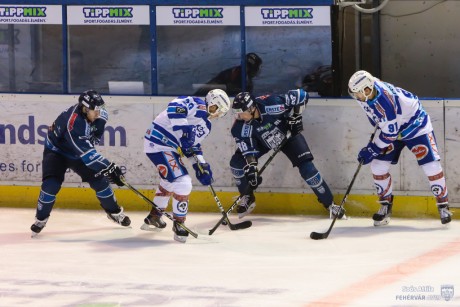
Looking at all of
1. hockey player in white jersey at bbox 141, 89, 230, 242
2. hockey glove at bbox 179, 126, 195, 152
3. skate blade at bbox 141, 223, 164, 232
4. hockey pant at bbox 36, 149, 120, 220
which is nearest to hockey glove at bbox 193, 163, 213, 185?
hockey player in white jersey at bbox 141, 89, 230, 242

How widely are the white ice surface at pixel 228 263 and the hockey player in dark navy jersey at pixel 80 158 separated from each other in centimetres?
21

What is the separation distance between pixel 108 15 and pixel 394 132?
268 cm

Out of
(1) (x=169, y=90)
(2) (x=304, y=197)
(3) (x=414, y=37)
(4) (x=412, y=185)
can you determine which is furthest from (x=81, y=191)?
(3) (x=414, y=37)

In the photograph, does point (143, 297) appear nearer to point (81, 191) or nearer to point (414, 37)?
point (81, 191)

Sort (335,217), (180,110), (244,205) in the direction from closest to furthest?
(180,110)
(335,217)
(244,205)

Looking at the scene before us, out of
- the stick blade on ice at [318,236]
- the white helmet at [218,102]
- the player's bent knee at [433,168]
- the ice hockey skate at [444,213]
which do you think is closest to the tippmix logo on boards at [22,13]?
the white helmet at [218,102]

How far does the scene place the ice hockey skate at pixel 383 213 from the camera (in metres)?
8.43

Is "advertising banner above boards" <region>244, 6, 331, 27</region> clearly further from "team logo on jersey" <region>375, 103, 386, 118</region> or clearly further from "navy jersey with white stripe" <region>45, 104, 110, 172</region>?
"navy jersey with white stripe" <region>45, 104, 110, 172</region>

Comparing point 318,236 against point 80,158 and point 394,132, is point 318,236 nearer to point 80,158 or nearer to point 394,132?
point 394,132

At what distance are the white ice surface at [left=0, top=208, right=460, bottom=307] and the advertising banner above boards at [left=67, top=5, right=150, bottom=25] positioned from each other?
1.55 metres

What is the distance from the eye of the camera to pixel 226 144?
909cm

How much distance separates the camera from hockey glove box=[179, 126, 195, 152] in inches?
315

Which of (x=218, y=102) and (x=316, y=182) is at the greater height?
(x=218, y=102)

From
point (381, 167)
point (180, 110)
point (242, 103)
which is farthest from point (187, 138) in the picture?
point (381, 167)
